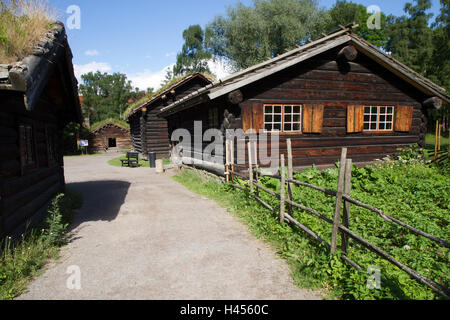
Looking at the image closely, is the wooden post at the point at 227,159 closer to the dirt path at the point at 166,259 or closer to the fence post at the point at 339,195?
the dirt path at the point at 166,259

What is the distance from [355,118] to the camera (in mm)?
10602

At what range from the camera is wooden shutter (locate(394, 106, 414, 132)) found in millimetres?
11195

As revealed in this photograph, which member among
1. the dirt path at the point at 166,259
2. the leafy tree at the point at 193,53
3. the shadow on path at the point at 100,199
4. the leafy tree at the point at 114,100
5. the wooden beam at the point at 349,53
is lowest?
the dirt path at the point at 166,259

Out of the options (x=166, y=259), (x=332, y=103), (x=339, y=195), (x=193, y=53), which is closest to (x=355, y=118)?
(x=332, y=103)

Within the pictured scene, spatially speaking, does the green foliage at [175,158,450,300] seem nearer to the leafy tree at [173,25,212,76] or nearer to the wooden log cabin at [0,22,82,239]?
the wooden log cabin at [0,22,82,239]

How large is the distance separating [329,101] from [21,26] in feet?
30.0

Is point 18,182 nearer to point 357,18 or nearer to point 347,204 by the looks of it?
point 347,204

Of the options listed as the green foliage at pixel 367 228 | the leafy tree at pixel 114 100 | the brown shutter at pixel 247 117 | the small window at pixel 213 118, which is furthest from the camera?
the leafy tree at pixel 114 100

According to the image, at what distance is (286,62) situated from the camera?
912cm

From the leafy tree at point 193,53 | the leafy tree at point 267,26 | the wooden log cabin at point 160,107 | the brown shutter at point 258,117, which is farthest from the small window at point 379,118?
the leafy tree at point 193,53

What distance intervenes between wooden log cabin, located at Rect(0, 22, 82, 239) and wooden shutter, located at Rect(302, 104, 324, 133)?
721 centimetres

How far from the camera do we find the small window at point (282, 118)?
977 centimetres

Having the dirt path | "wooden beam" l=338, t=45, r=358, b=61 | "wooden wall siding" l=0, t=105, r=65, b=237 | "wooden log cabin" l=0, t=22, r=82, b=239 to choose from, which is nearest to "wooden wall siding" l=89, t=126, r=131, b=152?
"wooden log cabin" l=0, t=22, r=82, b=239

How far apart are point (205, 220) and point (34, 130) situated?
438 centimetres
